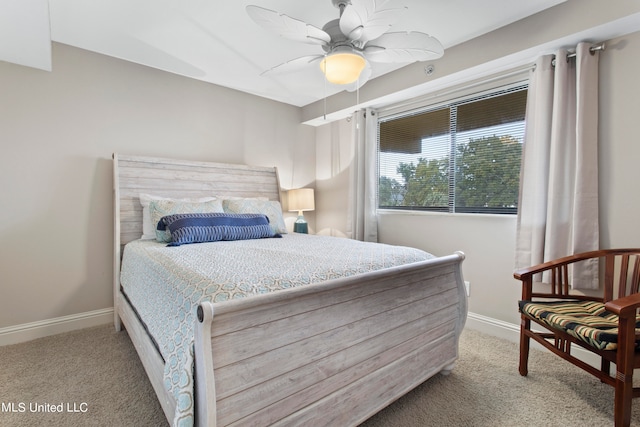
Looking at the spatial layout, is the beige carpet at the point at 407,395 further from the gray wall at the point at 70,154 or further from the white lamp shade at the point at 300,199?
the white lamp shade at the point at 300,199

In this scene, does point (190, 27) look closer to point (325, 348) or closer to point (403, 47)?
point (403, 47)

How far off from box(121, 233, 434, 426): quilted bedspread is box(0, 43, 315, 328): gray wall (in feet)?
1.98

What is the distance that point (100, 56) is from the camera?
2.63 meters

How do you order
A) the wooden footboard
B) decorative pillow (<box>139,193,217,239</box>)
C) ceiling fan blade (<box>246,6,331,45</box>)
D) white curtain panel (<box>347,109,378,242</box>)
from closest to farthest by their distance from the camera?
the wooden footboard, ceiling fan blade (<box>246,6,331,45</box>), decorative pillow (<box>139,193,217,239</box>), white curtain panel (<box>347,109,378,242</box>)

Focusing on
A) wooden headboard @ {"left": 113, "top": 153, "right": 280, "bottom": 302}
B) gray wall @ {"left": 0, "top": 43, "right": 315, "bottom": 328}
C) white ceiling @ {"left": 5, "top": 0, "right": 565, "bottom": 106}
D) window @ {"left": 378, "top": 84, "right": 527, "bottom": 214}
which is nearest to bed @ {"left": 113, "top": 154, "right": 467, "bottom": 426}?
wooden headboard @ {"left": 113, "top": 153, "right": 280, "bottom": 302}

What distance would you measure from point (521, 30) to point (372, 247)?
1.80m

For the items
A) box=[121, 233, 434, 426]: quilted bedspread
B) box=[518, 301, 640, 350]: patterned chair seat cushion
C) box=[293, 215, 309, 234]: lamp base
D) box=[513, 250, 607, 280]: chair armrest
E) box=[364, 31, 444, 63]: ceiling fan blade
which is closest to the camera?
box=[121, 233, 434, 426]: quilted bedspread

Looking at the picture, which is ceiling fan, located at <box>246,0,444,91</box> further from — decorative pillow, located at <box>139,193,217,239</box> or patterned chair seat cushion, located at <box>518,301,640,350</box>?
decorative pillow, located at <box>139,193,217,239</box>

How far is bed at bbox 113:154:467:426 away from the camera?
102 centimetres

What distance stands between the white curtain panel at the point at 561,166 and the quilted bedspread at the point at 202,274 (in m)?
0.94

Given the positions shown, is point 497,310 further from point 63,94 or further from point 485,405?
point 63,94

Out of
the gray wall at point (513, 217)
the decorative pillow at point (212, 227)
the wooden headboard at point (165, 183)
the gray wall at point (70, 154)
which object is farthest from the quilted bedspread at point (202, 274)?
the gray wall at point (513, 217)

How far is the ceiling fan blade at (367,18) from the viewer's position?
1.43m

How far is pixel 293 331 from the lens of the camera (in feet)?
3.87
